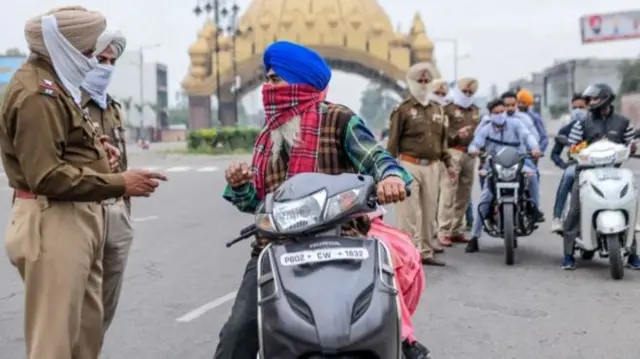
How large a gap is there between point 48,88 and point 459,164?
7.61 meters

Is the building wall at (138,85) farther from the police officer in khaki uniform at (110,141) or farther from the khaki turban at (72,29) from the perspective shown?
the khaki turban at (72,29)

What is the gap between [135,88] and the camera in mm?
111750

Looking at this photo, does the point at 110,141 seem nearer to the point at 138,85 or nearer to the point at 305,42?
the point at 305,42

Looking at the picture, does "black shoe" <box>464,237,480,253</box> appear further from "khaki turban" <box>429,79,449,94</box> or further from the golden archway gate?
the golden archway gate

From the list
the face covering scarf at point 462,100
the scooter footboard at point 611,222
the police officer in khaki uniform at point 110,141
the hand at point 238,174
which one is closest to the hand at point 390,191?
the hand at point 238,174

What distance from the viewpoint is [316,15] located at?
62.6 meters

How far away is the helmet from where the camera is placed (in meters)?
8.30

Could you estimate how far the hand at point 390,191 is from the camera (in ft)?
11.4

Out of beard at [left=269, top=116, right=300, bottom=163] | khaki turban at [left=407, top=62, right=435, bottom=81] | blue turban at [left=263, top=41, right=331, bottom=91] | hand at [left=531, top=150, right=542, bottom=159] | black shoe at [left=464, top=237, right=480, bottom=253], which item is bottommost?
black shoe at [left=464, top=237, right=480, bottom=253]

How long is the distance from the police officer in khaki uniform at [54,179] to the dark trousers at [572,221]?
529cm

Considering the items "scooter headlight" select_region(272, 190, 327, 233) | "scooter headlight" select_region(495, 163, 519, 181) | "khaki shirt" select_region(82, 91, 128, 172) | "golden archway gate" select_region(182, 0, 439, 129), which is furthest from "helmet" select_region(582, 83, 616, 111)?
"golden archway gate" select_region(182, 0, 439, 129)

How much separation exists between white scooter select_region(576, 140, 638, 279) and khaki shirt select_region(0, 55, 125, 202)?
17.1ft

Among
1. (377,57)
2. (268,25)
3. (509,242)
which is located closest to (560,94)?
(377,57)

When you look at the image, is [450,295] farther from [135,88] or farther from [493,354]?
[135,88]
